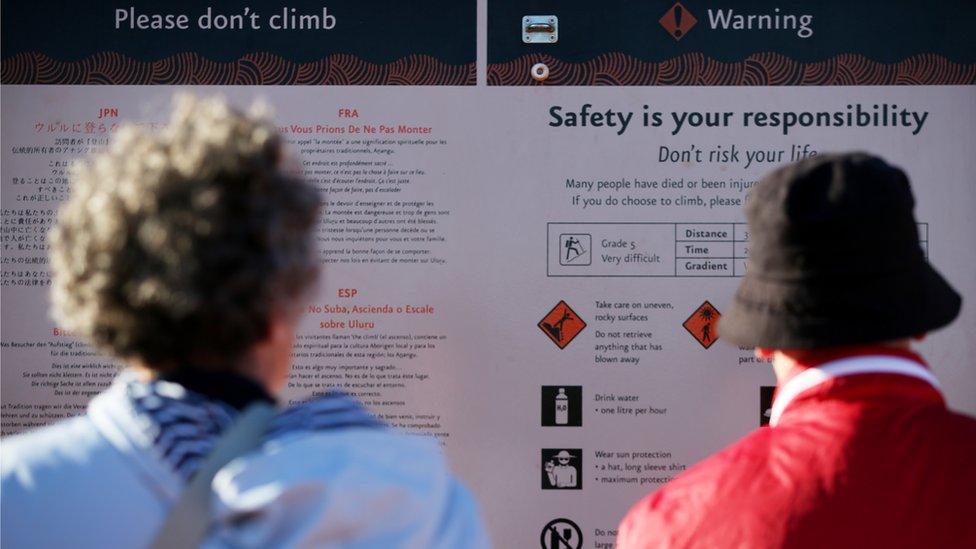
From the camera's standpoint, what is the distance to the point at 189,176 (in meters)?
1.05

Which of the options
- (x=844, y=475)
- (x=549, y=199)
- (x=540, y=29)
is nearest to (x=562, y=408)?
(x=549, y=199)

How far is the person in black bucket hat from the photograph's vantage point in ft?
4.10

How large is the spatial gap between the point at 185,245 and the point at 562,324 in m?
1.66

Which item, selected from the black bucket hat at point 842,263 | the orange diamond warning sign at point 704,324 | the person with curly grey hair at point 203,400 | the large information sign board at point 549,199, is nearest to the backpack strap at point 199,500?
the person with curly grey hair at point 203,400

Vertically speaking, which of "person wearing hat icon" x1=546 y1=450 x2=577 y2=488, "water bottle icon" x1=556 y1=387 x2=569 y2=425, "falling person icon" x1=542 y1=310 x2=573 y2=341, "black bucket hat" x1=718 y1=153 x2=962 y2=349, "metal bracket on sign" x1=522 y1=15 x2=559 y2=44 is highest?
"metal bracket on sign" x1=522 y1=15 x2=559 y2=44

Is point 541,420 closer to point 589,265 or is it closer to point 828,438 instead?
point 589,265

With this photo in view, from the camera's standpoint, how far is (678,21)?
2.64 metres

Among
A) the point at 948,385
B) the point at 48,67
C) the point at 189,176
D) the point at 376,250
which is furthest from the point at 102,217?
the point at 948,385

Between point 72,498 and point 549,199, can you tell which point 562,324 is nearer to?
point 549,199

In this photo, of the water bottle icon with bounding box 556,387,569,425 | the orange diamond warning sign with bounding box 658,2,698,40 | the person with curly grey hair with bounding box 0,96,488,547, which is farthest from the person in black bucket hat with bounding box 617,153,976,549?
the orange diamond warning sign with bounding box 658,2,698,40

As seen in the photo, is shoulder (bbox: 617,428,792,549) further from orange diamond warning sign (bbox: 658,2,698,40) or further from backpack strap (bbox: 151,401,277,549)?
orange diamond warning sign (bbox: 658,2,698,40)

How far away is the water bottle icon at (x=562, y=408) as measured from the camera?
2.58 metres

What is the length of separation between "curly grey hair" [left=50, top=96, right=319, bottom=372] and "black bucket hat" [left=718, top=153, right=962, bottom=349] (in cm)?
65

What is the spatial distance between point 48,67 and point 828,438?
89.5 inches
